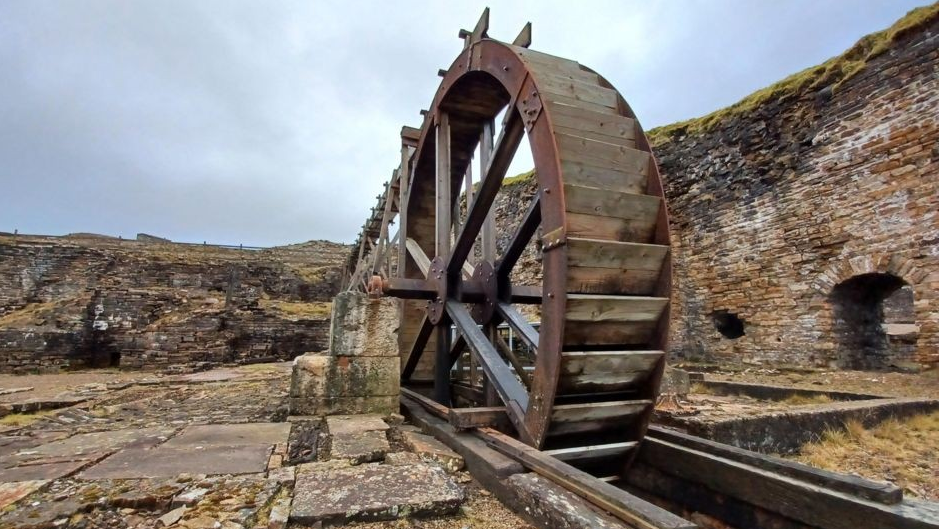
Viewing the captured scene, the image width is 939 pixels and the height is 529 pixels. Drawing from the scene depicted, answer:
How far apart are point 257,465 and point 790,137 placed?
10689 mm

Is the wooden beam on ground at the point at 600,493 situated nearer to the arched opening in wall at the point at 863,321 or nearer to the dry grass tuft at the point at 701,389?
the dry grass tuft at the point at 701,389

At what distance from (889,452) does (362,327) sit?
4222mm

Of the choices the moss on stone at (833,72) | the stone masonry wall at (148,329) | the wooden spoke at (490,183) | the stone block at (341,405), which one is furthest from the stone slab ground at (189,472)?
the stone masonry wall at (148,329)

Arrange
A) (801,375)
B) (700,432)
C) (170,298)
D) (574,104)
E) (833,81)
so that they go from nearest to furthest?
1. (574,104)
2. (700,432)
3. (801,375)
4. (833,81)
5. (170,298)

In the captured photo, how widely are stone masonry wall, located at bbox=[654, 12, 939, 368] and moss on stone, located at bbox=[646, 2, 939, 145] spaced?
0.12 m

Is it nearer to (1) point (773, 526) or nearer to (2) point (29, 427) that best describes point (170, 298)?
(2) point (29, 427)

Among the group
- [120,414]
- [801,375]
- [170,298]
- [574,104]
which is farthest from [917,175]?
[170,298]

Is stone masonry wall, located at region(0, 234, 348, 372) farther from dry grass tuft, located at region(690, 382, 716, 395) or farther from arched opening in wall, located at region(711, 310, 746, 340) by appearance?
dry grass tuft, located at region(690, 382, 716, 395)

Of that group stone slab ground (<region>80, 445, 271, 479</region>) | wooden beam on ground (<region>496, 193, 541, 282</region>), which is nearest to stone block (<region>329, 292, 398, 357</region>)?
wooden beam on ground (<region>496, 193, 541, 282</region>)

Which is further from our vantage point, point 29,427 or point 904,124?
point 904,124

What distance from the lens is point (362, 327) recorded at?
160 inches

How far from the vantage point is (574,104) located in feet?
10.4

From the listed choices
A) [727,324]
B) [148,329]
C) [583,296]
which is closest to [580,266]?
[583,296]

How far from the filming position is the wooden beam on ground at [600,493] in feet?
4.75
